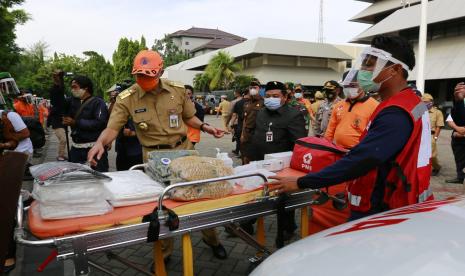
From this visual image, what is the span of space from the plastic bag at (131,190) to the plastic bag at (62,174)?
155 millimetres

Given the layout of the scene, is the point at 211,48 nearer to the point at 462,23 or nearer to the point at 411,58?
the point at 462,23

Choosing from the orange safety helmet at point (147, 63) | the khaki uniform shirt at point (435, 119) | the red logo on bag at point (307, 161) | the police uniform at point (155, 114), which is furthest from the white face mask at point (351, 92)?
the khaki uniform shirt at point (435, 119)

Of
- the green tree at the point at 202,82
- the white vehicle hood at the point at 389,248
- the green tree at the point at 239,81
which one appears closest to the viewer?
the white vehicle hood at the point at 389,248

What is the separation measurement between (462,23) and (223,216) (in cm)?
2501

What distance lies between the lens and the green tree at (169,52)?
69875 millimetres

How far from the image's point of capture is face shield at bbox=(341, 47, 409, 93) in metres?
2.08

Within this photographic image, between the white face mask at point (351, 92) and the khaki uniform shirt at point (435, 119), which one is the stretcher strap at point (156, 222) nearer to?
the white face mask at point (351, 92)

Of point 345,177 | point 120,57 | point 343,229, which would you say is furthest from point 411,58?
point 120,57

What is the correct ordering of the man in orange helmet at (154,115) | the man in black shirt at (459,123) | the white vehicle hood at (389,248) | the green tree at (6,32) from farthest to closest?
the green tree at (6,32) → the man in black shirt at (459,123) → the man in orange helmet at (154,115) → the white vehicle hood at (389,248)

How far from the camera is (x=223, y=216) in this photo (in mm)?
2219

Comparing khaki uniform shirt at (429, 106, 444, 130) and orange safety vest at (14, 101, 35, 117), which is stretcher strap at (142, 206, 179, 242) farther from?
orange safety vest at (14, 101, 35, 117)

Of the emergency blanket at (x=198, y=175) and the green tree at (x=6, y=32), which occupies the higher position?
the green tree at (x=6, y=32)

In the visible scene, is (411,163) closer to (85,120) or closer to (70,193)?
(70,193)

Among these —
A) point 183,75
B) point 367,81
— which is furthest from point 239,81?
point 367,81
